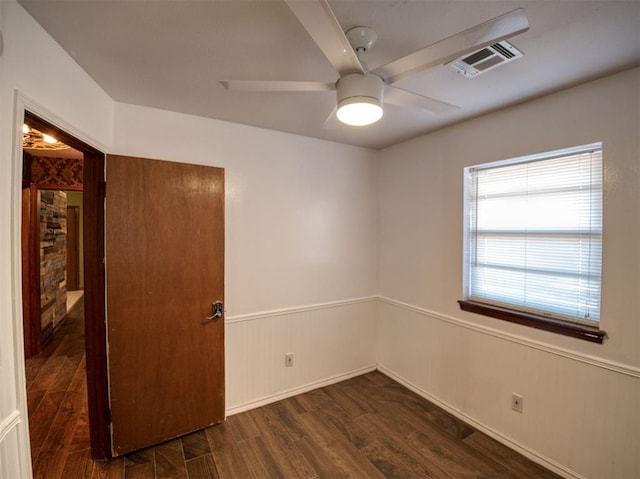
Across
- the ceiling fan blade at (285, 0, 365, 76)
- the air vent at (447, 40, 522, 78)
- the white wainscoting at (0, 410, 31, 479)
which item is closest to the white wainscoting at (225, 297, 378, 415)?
the white wainscoting at (0, 410, 31, 479)

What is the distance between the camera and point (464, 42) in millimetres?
987

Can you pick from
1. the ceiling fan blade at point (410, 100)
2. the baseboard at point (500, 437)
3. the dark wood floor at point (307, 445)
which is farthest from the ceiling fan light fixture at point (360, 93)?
the baseboard at point (500, 437)

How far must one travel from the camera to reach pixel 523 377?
81.8 inches

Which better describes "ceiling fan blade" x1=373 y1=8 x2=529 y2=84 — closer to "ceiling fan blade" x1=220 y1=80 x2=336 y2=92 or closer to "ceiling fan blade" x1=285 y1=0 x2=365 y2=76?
"ceiling fan blade" x1=285 y1=0 x2=365 y2=76

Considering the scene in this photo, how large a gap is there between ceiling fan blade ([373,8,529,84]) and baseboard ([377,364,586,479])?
2.50 m

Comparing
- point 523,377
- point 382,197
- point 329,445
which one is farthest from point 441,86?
point 329,445

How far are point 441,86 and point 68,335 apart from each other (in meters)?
5.57

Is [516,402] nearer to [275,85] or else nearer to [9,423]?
[275,85]

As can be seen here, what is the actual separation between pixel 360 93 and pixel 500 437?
2.57m

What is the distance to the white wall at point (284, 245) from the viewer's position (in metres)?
2.39

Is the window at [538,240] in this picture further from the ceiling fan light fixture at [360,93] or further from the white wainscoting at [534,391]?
the ceiling fan light fixture at [360,93]

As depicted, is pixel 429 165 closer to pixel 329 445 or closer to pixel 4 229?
pixel 329 445

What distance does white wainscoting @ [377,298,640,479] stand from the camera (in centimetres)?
168

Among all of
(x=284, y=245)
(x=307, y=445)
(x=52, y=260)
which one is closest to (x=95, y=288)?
(x=284, y=245)
